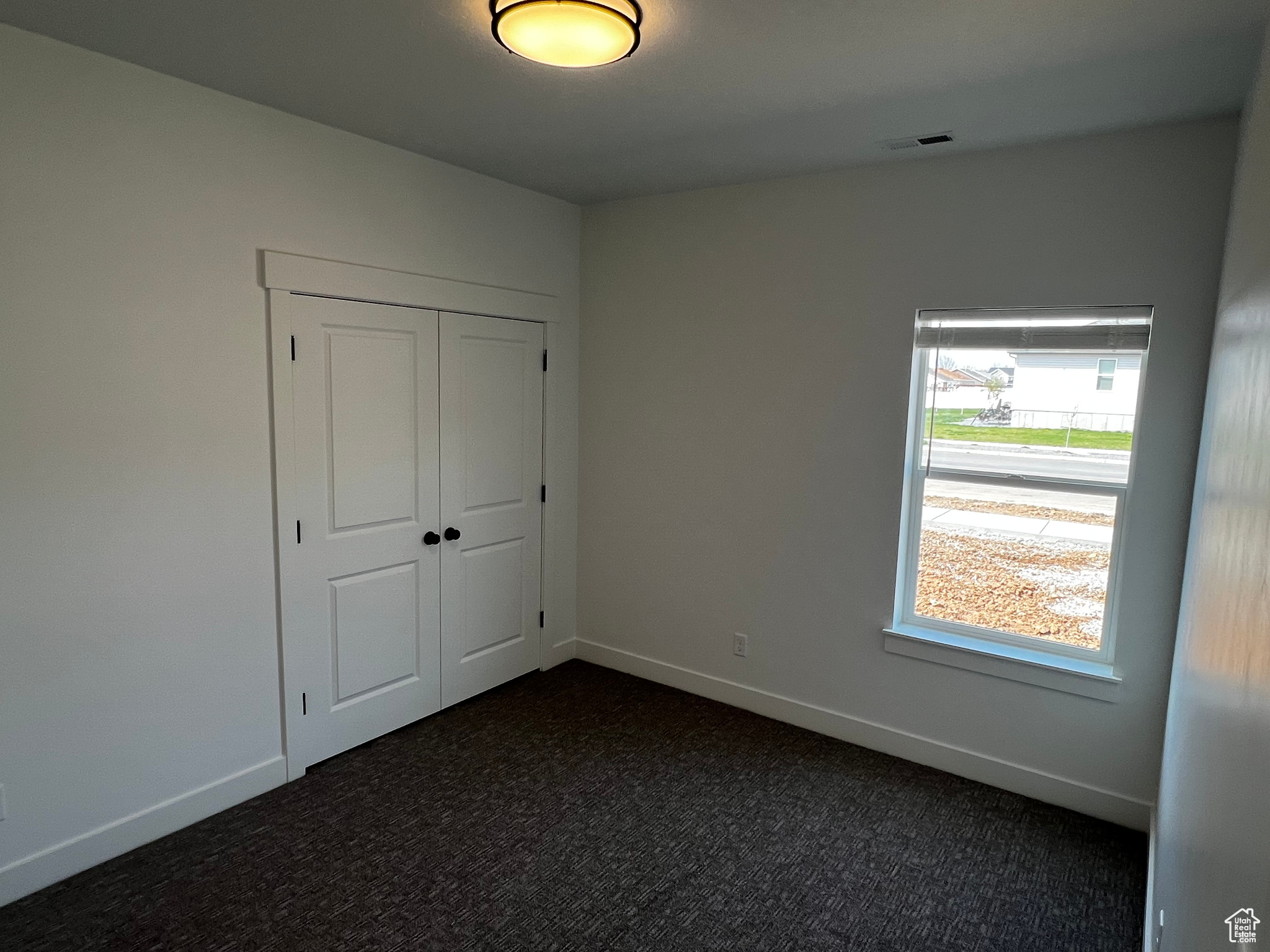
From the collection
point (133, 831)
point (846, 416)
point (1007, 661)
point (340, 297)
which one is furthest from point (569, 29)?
point (133, 831)

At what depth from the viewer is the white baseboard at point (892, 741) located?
2936 millimetres

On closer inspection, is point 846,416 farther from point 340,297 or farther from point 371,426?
point 340,297

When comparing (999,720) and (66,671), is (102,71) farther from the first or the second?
(999,720)

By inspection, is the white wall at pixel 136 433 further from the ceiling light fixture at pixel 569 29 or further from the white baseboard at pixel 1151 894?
the white baseboard at pixel 1151 894

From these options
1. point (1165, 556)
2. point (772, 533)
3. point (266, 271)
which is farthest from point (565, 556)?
point (1165, 556)

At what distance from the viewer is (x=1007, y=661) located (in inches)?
122

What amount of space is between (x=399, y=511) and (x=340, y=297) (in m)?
0.97

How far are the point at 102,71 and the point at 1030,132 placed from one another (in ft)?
10.4

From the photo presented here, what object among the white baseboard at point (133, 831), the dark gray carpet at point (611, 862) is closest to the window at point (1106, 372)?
the dark gray carpet at point (611, 862)

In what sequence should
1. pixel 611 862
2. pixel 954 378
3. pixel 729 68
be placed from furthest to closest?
pixel 954 378 < pixel 611 862 < pixel 729 68

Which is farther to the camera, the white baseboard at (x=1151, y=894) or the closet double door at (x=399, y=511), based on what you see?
the closet double door at (x=399, y=511)

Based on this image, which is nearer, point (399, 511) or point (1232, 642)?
point (1232, 642)

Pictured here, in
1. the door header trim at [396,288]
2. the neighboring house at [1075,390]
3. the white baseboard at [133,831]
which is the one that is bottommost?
the white baseboard at [133,831]

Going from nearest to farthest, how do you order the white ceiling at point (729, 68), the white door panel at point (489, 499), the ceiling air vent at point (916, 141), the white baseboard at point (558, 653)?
1. the white ceiling at point (729, 68)
2. the ceiling air vent at point (916, 141)
3. the white door panel at point (489, 499)
4. the white baseboard at point (558, 653)
